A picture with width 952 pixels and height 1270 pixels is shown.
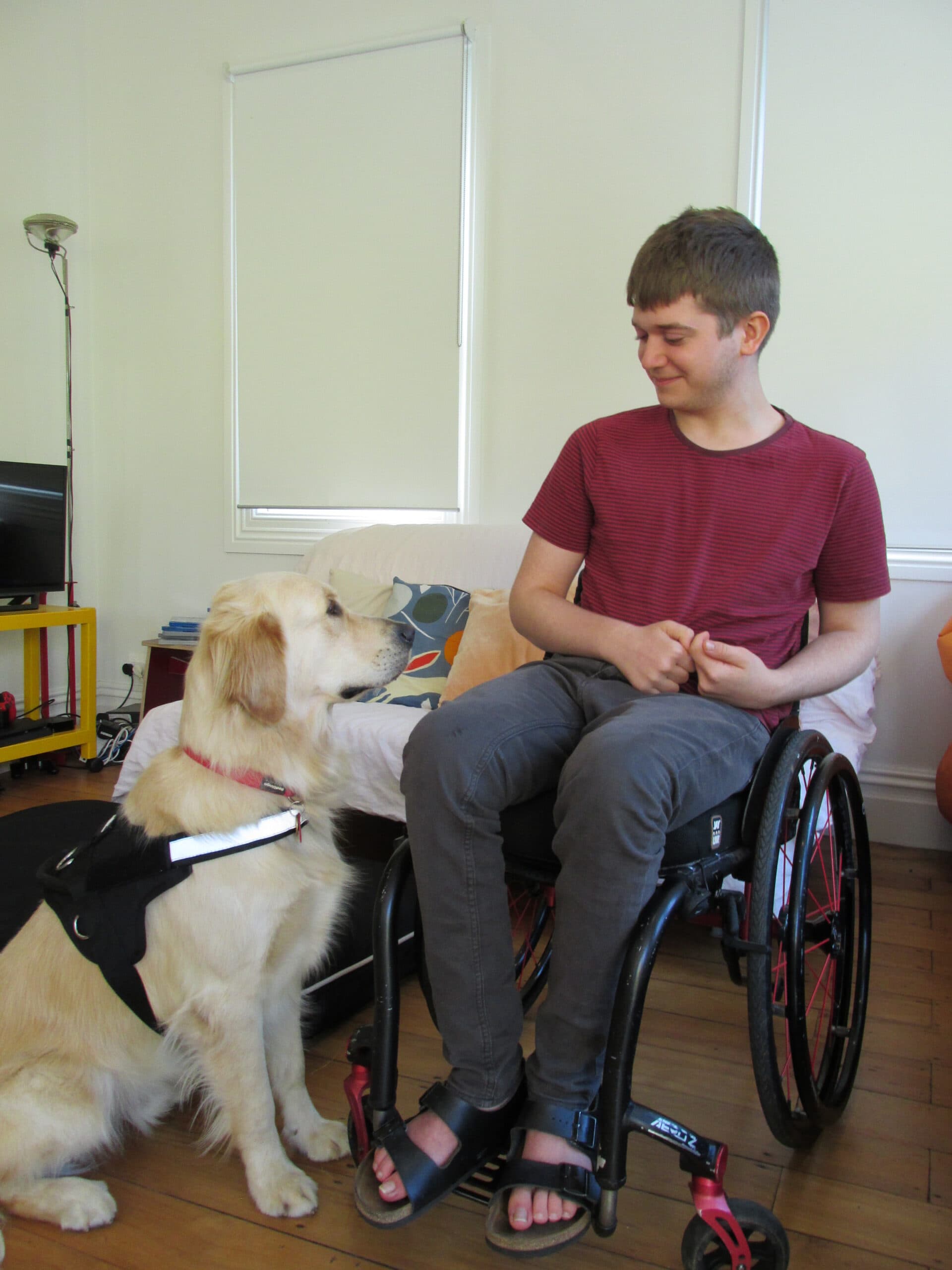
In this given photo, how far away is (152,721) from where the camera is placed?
7.55 feet

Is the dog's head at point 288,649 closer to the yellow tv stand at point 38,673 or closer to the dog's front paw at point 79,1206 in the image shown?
the dog's front paw at point 79,1206

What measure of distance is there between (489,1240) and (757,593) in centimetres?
88

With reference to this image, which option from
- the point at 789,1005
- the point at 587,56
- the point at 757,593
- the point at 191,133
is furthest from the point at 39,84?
the point at 789,1005

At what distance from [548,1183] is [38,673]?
11.1ft

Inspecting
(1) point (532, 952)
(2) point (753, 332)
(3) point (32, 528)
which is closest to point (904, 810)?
(1) point (532, 952)

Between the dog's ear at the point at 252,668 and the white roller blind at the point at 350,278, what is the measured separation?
84.5 inches

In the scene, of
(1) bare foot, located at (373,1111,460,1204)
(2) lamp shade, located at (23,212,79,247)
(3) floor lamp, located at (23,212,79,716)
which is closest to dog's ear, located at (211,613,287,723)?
(1) bare foot, located at (373,1111,460,1204)

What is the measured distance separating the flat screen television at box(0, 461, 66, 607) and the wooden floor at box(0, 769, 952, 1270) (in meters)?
2.45

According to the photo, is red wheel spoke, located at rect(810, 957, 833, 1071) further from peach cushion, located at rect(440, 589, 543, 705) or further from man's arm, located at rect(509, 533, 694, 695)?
peach cushion, located at rect(440, 589, 543, 705)

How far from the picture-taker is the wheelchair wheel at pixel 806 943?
103cm

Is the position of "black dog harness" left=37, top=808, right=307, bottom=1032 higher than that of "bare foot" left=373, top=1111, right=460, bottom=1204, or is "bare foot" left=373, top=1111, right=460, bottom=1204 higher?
"black dog harness" left=37, top=808, right=307, bottom=1032

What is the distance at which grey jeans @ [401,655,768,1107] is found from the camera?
3.18 feet

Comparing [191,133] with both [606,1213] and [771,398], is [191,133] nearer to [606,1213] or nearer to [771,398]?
[771,398]

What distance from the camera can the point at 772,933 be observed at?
1.13 metres
